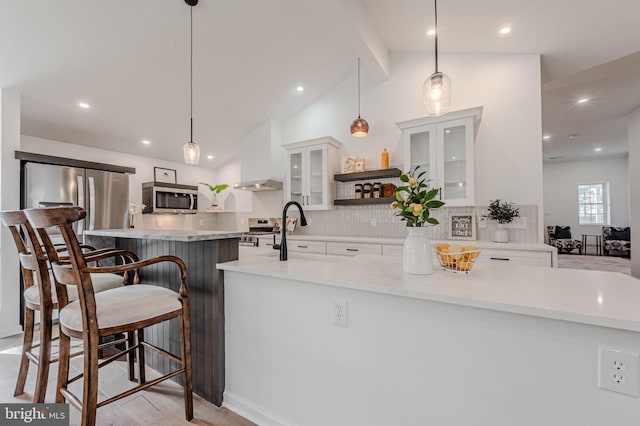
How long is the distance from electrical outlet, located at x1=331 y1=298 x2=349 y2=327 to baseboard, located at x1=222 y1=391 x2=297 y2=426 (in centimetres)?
64

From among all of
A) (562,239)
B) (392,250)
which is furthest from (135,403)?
(562,239)

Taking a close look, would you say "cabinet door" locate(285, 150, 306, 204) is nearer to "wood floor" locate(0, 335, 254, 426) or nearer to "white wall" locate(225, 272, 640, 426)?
"white wall" locate(225, 272, 640, 426)

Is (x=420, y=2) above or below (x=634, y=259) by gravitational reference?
above

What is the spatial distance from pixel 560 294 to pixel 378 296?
65 cm

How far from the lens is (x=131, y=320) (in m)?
1.36

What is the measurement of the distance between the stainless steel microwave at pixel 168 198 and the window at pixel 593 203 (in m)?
11.2

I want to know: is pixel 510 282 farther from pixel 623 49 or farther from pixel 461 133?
pixel 623 49

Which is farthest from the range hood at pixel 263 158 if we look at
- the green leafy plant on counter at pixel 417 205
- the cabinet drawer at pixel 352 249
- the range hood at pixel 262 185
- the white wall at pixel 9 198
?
the green leafy plant on counter at pixel 417 205

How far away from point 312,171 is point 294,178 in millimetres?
338

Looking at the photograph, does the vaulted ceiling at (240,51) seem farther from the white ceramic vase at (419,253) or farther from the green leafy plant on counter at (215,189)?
the white ceramic vase at (419,253)

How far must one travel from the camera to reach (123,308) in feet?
4.44

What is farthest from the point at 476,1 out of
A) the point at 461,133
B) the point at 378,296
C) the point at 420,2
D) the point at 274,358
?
the point at 274,358

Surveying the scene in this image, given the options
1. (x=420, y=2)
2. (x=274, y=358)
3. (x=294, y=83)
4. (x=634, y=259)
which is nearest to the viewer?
(x=274, y=358)

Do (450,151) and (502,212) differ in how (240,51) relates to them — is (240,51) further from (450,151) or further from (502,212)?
(502,212)
